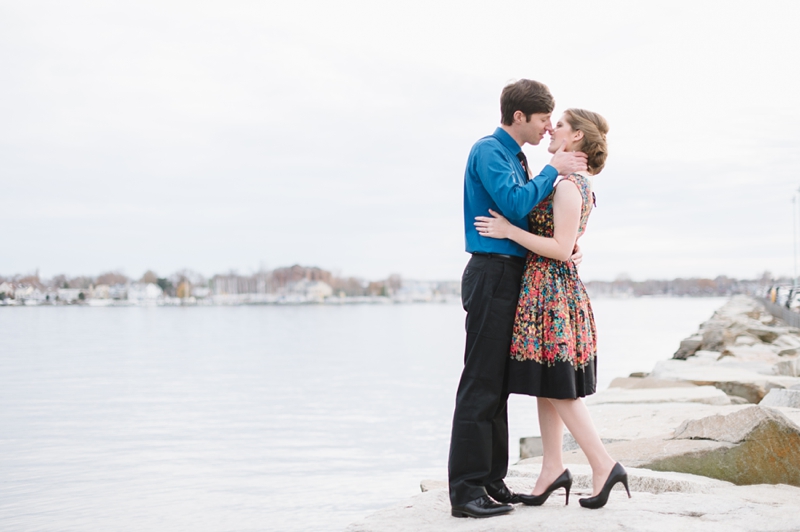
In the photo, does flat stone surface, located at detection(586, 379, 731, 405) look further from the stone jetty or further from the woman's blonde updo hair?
the woman's blonde updo hair

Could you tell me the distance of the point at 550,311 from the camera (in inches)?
146

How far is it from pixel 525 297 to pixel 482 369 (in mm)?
377

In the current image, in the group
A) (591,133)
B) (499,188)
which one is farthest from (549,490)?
(591,133)

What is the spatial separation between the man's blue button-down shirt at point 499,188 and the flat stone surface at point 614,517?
1168 mm

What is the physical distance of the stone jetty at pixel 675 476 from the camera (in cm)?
354

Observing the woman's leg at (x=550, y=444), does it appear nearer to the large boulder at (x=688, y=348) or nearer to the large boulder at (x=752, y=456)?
the large boulder at (x=752, y=456)

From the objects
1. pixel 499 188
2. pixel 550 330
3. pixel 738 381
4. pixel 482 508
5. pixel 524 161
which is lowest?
pixel 738 381

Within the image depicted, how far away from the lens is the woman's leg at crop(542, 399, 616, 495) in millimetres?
3740

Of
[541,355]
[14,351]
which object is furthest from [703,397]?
[14,351]

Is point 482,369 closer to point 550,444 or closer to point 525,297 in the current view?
point 525,297

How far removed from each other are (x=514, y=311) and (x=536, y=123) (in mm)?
856

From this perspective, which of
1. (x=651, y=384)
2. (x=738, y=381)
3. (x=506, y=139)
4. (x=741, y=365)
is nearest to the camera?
(x=506, y=139)

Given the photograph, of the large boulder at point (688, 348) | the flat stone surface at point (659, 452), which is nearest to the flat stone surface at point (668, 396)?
the flat stone surface at point (659, 452)

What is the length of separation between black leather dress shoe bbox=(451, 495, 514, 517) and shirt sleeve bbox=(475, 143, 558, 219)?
4.21 feet
